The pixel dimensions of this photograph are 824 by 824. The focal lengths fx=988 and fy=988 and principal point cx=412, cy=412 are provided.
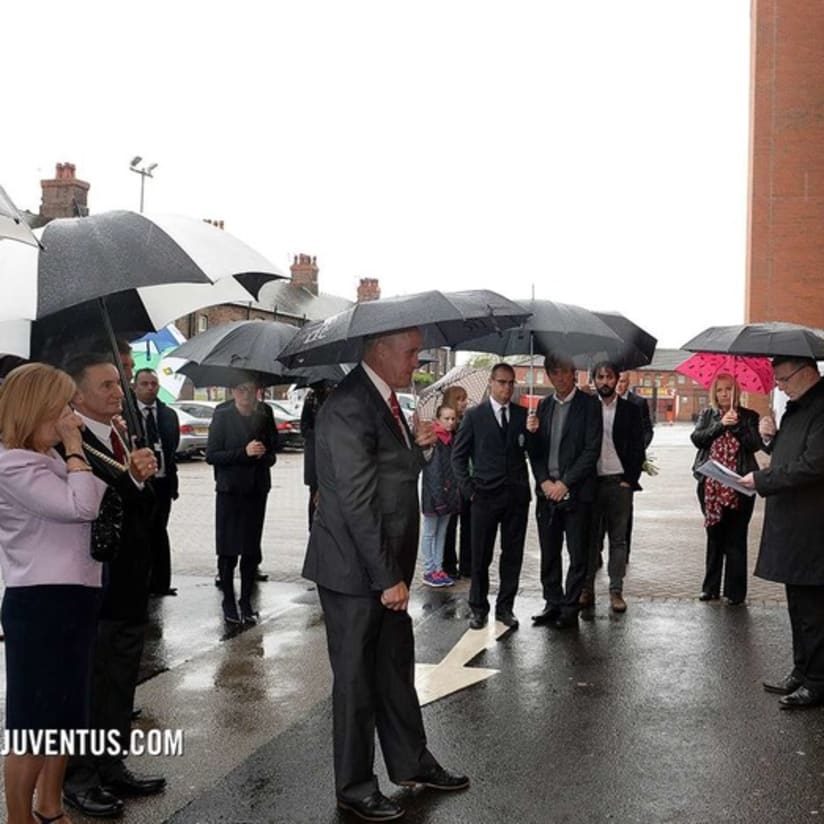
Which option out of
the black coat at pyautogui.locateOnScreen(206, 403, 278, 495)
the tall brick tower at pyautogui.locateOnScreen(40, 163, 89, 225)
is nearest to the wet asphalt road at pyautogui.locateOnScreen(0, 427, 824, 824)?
the black coat at pyautogui.locateOnScreen(206, 403, 278, 495)

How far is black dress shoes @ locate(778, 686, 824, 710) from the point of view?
18.6ft

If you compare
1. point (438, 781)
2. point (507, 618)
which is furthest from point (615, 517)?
point (438, 781)

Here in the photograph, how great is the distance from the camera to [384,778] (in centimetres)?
468

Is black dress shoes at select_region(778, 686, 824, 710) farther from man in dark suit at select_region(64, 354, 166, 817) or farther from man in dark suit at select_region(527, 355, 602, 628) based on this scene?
man in dark suit at select_region(64, 354, 166, 817)

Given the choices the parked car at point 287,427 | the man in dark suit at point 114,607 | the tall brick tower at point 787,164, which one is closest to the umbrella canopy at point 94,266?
the man in dark suit at point 114,607

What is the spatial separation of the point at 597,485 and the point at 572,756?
339cm

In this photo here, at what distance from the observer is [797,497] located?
5797 millimetres

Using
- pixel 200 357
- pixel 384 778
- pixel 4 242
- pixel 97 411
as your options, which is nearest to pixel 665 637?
pixel 384 778

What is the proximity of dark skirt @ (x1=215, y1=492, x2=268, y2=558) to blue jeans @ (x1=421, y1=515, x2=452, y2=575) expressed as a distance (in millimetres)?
2164

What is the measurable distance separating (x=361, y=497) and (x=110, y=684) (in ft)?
4.67

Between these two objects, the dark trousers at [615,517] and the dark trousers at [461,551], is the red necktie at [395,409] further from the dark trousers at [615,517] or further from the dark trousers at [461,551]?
the dark trousers at [461,551]

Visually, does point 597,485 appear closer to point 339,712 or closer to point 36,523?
point 339,712

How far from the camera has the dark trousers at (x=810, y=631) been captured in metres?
5.72

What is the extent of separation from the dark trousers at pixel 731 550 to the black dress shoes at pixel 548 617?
1.84 metres
